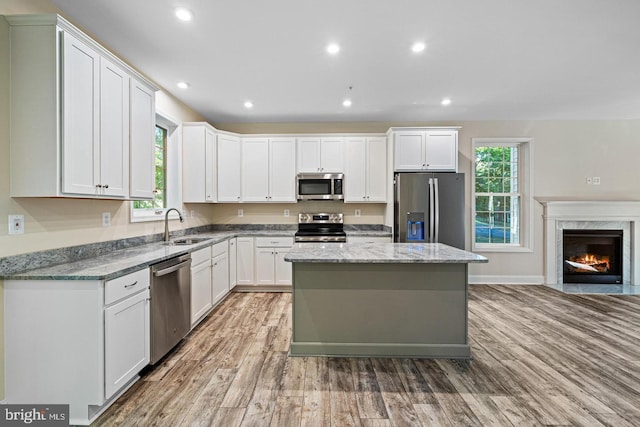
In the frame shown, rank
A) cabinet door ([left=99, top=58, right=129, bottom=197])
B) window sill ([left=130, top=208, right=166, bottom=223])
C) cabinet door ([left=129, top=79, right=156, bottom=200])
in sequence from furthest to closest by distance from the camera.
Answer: window sill ([left=130, top=208, right=166, bottom=223])
cabinet door ([left=129, top=79, right=156, bottom=200])
cabinet door ([left=99, top=58, right=129, bottom=197])

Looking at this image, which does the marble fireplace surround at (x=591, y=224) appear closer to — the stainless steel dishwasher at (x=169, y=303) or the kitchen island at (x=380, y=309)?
the kitchen island at (x=380, y=309)

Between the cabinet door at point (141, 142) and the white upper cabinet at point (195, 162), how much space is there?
135 centimetres

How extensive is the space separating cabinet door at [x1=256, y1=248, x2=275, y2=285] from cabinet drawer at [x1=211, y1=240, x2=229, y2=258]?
59 centimetres

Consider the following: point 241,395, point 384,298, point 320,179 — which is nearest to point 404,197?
point 320,179

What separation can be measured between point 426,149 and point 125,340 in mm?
4272

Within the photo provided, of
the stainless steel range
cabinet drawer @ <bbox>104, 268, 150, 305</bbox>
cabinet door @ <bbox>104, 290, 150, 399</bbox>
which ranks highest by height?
the stainless steel range

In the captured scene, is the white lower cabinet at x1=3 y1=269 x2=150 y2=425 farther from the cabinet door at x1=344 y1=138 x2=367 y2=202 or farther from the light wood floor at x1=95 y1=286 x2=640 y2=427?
the cabinet door at x1=344 y1=138 x2=367 y2=202

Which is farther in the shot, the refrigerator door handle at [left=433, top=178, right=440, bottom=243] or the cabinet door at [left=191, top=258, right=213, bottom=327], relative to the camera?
the refrigerator door handle at [left=433, top=178, right=440, bottom=243]

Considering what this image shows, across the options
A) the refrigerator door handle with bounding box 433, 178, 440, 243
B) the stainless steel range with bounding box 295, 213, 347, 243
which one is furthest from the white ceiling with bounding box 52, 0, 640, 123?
the stainless steel range with bounding box 295, 213, 347, 243

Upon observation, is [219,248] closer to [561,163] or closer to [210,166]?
[210,166]

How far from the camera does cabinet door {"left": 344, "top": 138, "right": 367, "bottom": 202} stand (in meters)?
4.68

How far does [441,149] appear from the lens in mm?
4395

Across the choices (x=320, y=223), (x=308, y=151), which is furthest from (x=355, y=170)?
(x=320, y=223)

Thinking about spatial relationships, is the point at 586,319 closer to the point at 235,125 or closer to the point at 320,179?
the point at 320,179
